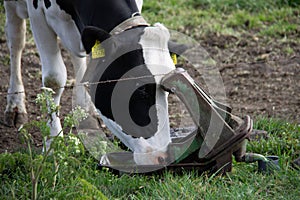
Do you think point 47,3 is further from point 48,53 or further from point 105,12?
point 105,12

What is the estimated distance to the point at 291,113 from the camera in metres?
5.12

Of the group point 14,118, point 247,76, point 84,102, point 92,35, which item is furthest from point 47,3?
point 247,76

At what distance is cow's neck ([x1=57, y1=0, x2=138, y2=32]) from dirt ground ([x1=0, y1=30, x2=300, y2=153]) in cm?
104

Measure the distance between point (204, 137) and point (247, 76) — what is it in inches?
109

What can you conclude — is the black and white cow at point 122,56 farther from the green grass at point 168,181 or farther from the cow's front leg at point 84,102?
the cow's front leg at point 84,102

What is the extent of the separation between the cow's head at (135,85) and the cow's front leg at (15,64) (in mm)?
1520

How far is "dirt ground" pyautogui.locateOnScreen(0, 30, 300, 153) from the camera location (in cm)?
522

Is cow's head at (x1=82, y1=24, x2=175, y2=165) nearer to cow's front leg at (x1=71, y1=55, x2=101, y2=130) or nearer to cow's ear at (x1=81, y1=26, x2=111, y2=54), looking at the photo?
cow's ear at (x1=81, y1=26, x2=111, y2=54)

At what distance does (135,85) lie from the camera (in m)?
3.65

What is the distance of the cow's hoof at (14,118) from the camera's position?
17.1ft

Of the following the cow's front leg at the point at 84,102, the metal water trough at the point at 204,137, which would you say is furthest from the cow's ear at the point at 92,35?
the cow's front leg at the point at 84,102

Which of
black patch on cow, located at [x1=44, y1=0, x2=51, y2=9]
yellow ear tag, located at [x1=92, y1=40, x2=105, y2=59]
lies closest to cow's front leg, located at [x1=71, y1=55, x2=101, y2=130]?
black patch on cow, located at [x1=44, y1=0, x2=51, y2=9]

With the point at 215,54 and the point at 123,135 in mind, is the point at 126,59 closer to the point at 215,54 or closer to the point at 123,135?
the point at 123,135

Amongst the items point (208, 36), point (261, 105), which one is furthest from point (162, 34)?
point (208, 36)
